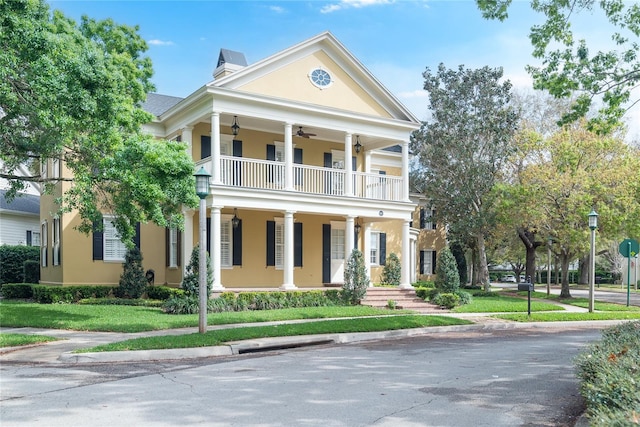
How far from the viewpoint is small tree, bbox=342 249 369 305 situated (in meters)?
→ 20.4

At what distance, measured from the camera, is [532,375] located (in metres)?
8.95

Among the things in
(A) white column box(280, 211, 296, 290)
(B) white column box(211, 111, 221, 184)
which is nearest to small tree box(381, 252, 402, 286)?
(A) white column box(280, 211, 296, 290)

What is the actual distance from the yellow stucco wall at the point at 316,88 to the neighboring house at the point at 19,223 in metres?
16.5

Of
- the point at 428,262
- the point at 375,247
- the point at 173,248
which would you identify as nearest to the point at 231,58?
the point at 173,248

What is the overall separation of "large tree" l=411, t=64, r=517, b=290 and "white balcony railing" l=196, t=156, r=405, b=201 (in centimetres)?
754

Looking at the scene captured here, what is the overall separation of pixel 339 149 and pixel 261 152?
369cm

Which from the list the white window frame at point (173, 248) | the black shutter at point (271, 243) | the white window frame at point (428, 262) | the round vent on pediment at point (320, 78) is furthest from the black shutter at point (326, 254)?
the white window frame at point (428, 262)

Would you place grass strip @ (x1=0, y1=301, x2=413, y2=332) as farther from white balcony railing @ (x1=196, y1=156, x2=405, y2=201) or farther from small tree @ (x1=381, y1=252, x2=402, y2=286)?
small tree @ (x1=381, y1=252, x2=402, y2=286)

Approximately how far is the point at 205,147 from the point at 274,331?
10720 millimetres

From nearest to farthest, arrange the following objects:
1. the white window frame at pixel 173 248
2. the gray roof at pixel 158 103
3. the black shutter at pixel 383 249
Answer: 1. the white window frame at pixel 173 248
2. the gray roof at pixel 158 103
3. the black shutter at pixel 383 249

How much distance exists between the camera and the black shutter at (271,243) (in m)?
22.8

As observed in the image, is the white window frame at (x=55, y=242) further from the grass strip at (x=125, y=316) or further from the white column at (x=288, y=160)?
the white column at (x=288, y=160)

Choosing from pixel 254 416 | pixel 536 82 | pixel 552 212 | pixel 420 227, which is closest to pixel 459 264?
pixel 420 227

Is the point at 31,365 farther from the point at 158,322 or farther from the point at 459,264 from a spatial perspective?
the point at 459,264
